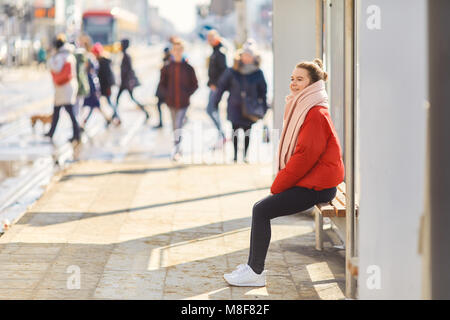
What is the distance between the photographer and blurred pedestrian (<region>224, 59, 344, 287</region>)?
18.2 feet

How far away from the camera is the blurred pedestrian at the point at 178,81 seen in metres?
12.4

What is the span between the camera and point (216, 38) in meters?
13.5

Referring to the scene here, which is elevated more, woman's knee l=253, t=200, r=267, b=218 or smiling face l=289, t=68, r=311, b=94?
smiling face l=289, t=68, r=311, b=94

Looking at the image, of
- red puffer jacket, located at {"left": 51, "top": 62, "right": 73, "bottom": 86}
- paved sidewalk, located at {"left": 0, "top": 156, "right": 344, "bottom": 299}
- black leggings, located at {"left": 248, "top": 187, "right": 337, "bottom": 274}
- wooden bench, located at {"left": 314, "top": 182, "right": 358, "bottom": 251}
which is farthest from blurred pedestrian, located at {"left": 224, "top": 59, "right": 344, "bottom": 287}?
red puffer jacket, located at {"left": 51, "top": 62, "right": 73, "bottom": 86}

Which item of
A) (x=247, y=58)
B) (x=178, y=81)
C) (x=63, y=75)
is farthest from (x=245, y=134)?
(x=63, y=75)

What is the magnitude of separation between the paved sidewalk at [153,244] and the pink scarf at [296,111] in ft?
3.19

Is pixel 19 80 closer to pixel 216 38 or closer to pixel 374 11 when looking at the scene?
pixel 216 38

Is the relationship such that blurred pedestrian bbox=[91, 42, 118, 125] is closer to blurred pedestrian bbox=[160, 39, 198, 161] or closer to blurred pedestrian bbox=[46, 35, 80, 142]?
blurred pedestrian bbox=[46, 35, 80, 142]

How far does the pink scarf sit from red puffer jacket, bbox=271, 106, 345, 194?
0.14 ft

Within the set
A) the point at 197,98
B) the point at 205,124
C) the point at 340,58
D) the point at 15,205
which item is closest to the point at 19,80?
the point at 197,98

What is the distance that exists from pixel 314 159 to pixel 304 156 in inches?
2.9

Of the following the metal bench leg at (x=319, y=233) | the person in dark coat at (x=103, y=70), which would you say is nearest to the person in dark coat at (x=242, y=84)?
A: the metal bench leg at (x=319, y=233)

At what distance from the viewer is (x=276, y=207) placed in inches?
225

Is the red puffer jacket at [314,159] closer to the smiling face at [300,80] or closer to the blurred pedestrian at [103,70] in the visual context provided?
the smiling face at [300,80]
